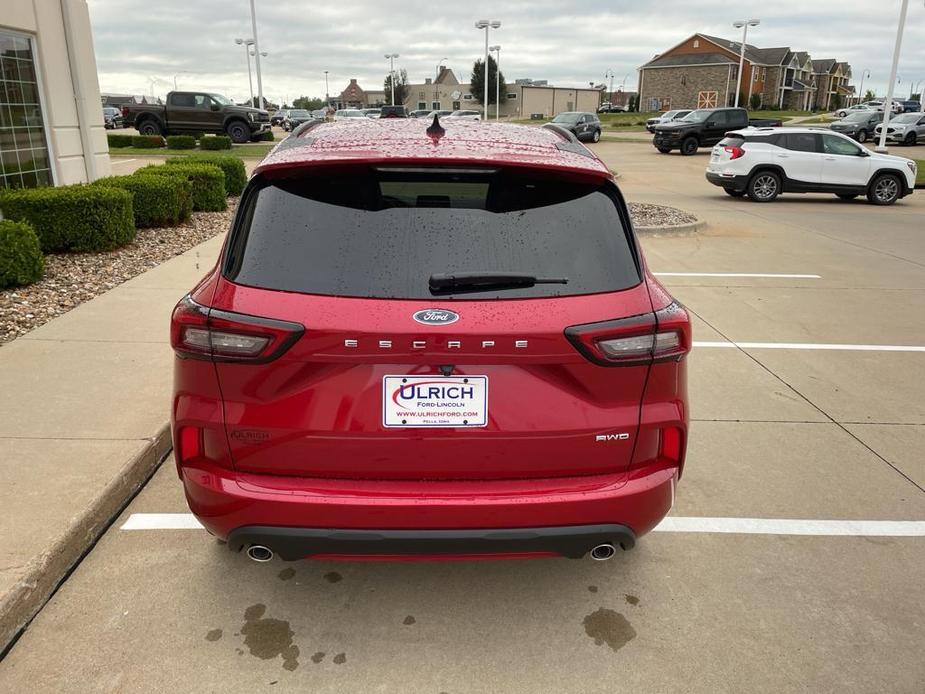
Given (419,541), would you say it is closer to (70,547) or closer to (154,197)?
(70,547)

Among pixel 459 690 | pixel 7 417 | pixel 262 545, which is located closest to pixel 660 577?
pixel 459 690

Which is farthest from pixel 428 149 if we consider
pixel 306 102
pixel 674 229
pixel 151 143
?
pixel 306 102

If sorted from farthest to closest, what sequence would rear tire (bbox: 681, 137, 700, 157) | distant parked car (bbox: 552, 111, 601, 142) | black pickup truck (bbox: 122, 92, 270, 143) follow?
distant parked car (bbox: 552, 111, 601, 142) < black pickup truck (bbox: 122, 92, 270, 143) < rear tire (bbox: 681, 137, 700, 157)

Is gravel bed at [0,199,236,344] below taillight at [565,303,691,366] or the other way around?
below

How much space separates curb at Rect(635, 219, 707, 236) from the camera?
12.0m

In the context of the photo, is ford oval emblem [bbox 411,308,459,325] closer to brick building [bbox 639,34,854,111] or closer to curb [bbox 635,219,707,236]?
curb [bbox 635,219,707,236]

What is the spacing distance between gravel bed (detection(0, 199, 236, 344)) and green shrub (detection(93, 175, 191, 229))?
0.61 feet

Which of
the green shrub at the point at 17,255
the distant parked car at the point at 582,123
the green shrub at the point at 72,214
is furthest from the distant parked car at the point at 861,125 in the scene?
the green shrub at the point at 17,255

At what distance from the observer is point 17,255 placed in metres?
7.01

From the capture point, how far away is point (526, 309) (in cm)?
232

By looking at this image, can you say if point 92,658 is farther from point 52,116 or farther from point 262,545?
point 52,116

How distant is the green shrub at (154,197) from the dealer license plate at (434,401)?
30.2 ft

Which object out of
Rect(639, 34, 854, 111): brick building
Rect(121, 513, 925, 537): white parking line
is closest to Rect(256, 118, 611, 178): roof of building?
Rect(121, 513, 925, 537): white parking line

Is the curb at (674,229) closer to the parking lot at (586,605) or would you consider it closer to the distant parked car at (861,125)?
the parking lot at (586,605)
